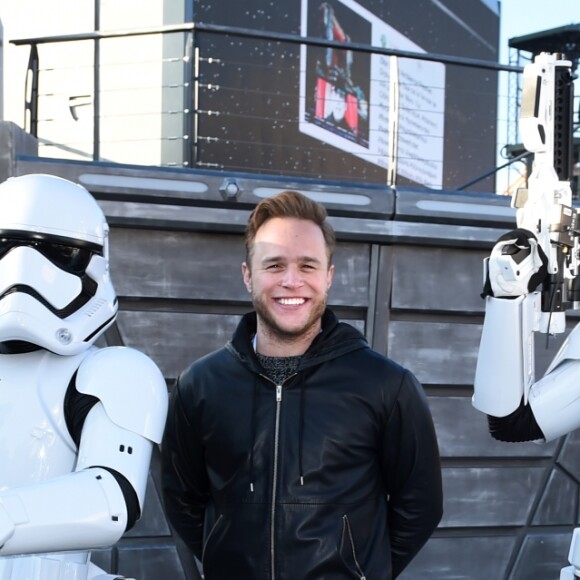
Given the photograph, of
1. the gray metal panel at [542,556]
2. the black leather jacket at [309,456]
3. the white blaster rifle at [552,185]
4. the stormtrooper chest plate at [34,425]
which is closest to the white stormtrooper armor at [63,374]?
the stormtrooper chest plate at [34,425]

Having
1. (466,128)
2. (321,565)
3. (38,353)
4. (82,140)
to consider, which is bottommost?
(321,565)

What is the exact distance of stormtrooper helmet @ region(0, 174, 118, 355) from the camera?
7.86ft

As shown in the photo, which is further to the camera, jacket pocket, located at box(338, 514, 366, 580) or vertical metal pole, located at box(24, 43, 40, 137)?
vertical metal pole, located at box(24, 43, 40, 137)

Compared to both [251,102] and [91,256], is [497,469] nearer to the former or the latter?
[251,102]

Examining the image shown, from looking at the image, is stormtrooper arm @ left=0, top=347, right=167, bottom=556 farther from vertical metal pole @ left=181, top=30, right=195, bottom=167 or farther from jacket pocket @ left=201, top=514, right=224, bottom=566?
vertical metal pole @ left=181, top=30, right=195, bottom=167

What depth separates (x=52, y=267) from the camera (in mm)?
2467

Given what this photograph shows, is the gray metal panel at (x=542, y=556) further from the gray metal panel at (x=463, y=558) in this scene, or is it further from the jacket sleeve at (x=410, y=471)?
the jacket sleeve at (x=410, y=471)

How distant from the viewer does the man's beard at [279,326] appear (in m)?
2.49

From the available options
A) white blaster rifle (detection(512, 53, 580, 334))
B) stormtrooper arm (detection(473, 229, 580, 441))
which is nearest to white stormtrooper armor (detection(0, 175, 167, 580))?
stormtrooper arm (detection(473, 229, 580, 441))

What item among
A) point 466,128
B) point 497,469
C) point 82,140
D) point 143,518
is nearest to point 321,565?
point 143,518

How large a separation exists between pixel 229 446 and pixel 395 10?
5.56m

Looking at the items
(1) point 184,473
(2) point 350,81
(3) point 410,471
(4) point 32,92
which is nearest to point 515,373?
(3) point 410,471

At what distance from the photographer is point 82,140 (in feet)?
17.9

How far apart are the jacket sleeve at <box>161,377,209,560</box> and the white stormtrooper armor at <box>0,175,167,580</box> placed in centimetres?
22
